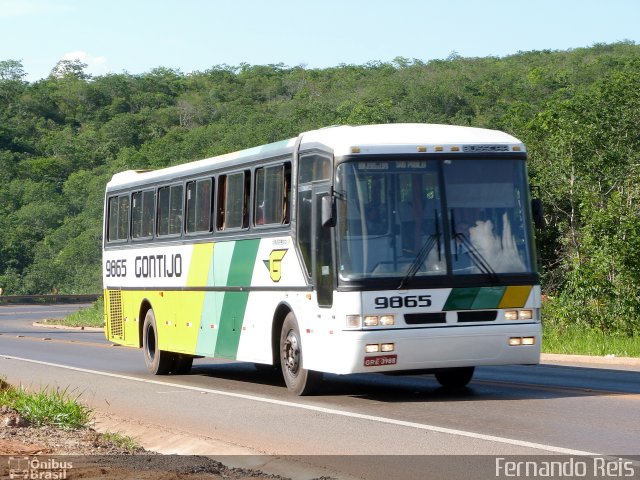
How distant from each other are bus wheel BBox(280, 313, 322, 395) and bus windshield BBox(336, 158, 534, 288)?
5.71 ft

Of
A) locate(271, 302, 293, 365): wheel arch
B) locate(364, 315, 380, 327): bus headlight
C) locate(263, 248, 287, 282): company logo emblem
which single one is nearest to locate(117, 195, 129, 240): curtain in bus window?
locate(263, 248, 287, 282): company logo emblem

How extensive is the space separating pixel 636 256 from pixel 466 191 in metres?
12.0

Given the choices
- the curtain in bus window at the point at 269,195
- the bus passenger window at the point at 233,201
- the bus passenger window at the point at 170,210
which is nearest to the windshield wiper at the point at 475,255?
the curtain in bus window at the point at 269,195

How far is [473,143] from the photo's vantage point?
14.9 m

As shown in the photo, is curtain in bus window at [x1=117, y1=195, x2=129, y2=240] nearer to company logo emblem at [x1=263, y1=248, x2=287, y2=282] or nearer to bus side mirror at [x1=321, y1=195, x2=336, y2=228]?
company logo emblem at [x1=263, y1=248, x2=287, y2=282]

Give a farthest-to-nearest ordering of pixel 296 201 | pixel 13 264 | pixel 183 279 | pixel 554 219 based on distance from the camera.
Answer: pixel 13 264, pixel 554 219, pixel 183 279, pixel 296 201

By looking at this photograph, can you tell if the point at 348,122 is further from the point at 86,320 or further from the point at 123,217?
the point at 123,217

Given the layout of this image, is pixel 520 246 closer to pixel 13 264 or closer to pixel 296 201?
pixel 296 201

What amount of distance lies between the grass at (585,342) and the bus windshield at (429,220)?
7.38 meters

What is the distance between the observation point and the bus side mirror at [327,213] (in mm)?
14258

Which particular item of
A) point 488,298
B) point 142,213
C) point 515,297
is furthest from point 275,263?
point 142,213

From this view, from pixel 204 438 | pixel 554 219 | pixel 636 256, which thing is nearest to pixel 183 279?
pixel 204 438

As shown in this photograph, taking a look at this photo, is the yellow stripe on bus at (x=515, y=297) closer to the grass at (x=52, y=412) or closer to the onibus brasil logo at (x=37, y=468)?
the grass at (x=52, y=412)

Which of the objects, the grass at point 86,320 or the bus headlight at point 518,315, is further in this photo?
the grass at point 86,320
